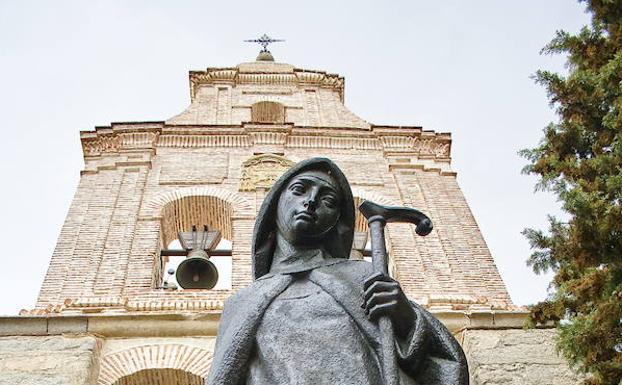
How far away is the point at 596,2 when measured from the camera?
7.66 metres

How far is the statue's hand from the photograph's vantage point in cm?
348

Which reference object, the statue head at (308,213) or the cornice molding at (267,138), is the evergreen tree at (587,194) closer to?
the statue head at (308,213)

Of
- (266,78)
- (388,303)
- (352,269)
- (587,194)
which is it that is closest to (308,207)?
(352,269)

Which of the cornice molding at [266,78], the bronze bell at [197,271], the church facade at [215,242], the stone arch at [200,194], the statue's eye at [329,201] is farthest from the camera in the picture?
the cornice molding at [266,78]

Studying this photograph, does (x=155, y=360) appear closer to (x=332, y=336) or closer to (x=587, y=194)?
(x=587, y=194)

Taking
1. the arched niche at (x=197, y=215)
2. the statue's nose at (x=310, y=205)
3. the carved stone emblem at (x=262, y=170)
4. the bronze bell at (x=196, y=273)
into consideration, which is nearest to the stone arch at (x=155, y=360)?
the bronze bell at (x=196, y=273)

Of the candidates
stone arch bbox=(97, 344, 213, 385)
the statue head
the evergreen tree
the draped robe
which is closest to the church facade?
stone arch bbox=(97, 344, 213, 385)

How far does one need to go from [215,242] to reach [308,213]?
28.8 feet

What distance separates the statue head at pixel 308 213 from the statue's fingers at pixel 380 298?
2.18 ft

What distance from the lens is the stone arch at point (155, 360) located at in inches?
366

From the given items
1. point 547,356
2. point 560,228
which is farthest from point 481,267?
point 560,228

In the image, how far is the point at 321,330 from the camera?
346cm

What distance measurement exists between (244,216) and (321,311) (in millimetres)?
9261

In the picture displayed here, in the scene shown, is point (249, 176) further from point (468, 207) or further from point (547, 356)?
point (547, 356)
